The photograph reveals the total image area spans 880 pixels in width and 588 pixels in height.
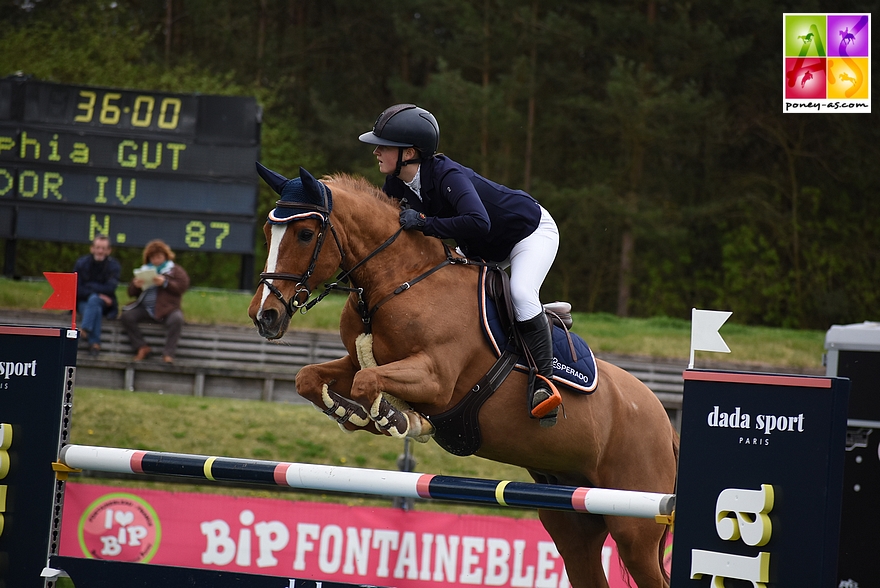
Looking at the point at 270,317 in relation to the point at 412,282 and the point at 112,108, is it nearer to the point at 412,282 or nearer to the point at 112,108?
the point at 412,282

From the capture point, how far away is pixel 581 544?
4379 mm

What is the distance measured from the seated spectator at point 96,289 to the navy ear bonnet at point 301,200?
6.98 meters

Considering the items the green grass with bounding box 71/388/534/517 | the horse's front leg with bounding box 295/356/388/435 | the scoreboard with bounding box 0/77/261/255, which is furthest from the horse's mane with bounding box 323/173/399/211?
the scoreboard with bounding box 0/77/261/255

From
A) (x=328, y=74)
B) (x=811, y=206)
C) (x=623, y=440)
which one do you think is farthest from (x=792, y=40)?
(x=328, y=74)

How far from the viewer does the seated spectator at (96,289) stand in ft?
32.7

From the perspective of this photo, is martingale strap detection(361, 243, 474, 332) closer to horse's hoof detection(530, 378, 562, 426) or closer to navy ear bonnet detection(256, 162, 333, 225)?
navy ear bonnet detection(256, 162, 333, 225)

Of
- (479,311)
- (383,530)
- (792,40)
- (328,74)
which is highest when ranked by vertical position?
(328,74)

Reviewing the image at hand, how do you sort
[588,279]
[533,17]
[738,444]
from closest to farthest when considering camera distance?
1. [738,444]
2. [533,17]
3. [588,279]

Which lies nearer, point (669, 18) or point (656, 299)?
point (669, 18)

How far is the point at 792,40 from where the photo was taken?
6746 millimetres

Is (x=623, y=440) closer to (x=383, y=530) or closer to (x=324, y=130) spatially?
(x=383, y=530)

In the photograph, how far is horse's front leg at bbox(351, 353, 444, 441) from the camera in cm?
340

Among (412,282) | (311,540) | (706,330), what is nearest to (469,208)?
(412,282)

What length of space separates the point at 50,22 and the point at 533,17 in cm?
1180
